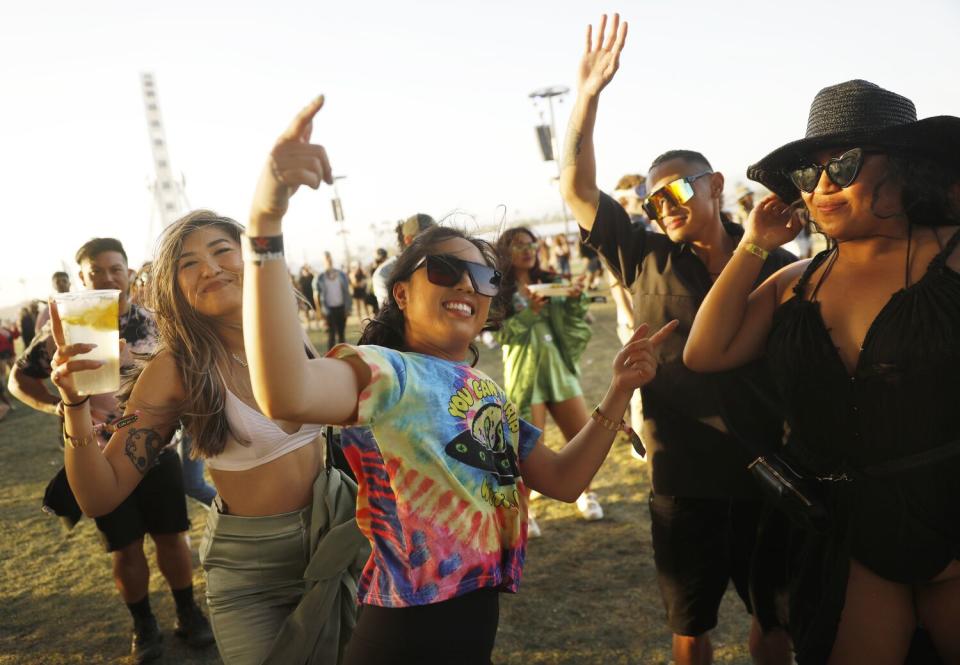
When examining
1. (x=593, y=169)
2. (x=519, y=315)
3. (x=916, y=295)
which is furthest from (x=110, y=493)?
(x=519, y=315)

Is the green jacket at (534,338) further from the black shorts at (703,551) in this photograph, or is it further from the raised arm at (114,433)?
the raised arm at (114,433)

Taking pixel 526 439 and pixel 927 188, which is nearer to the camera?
pixel 927 188

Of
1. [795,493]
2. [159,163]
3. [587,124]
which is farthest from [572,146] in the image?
[159,163]

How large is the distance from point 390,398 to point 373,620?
0.54m

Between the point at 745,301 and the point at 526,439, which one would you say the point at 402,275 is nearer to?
the point at 526,439

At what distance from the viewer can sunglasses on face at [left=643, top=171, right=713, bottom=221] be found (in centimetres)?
281

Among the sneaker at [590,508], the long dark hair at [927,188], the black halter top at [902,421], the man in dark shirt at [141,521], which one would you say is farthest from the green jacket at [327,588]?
the sneaker at [590,508]

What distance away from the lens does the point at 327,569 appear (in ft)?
7.08

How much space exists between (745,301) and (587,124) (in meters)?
0.88

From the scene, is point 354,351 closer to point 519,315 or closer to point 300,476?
point 300,476

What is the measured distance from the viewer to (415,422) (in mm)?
1663

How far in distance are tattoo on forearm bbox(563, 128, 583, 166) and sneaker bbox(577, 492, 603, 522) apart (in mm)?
3065

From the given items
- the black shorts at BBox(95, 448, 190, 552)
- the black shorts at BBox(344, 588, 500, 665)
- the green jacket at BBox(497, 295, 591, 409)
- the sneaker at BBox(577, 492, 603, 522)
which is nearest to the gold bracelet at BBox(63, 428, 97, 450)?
the black shorts at BBox(344, 588, 500, 665)

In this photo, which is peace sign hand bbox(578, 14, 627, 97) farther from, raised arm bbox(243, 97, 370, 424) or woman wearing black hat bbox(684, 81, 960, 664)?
raised arm bbox(243, 97, 370, 424)
